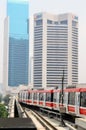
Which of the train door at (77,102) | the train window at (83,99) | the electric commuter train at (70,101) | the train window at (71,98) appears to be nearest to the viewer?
the train window at (83,99)

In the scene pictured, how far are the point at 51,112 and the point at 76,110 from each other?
1353 centimetres

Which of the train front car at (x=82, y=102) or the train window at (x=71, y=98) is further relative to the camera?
the train window at (x=71, y=98)

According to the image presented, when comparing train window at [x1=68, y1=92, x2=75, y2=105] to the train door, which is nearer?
the train door

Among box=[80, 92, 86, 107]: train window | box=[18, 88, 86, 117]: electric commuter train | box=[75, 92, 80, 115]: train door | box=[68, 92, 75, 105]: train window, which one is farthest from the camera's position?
box=[68, 92, 75, 105]: train window

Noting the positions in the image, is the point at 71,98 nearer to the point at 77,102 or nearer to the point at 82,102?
the point at 77,102

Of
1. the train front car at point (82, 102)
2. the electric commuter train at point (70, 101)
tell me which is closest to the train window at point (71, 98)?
the electric commuter train at point (70, 101)

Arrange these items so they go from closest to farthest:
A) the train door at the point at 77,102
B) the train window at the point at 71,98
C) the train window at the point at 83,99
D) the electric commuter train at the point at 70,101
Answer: the train window at the point at 83,99, the electric commuter train at the point at 70,101, the train door at the point at 77,102, the train window at the point at 71,98

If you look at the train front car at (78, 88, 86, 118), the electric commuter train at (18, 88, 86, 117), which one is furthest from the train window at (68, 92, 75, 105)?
the train front car at (78, 88, 86, 118)

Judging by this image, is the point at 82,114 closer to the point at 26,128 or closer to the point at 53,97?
the point at 53,97

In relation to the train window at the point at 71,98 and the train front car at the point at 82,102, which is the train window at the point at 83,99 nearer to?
the train front car at the point at 82,102

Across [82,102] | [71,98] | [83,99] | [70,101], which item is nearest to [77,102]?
[82,102]

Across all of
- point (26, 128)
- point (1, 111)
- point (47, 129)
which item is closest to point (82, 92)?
point (47, 129)

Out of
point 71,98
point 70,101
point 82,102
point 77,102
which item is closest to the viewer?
point 82,102

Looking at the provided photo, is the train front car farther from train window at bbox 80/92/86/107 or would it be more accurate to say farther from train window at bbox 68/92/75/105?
train window at bbox 68/92/75/105
